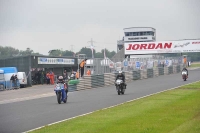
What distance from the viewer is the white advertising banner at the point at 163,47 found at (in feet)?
236

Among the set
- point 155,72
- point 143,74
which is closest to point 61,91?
point 143,74

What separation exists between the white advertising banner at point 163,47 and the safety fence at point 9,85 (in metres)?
34.6

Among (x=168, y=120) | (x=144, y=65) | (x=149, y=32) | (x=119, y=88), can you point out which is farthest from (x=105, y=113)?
(x=149, y=32)

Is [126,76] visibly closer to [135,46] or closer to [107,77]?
[107,77]

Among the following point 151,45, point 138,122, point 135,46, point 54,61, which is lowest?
point 138,122

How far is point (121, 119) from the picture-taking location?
1299cm

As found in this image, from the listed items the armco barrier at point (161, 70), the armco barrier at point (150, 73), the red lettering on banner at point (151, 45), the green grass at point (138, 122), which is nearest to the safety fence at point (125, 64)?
the armco barrier at point (161, 70)

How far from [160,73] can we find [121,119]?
4307 centimetres

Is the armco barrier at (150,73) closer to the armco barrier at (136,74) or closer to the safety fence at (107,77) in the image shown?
the safety fence at (107,77)

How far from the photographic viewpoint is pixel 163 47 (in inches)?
2953

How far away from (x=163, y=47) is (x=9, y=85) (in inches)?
1492

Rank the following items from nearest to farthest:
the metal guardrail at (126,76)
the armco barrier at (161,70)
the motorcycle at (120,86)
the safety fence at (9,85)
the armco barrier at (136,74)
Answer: the motorcycle at (120,86) → the metal guardrail at (126,76) → the safety fence at (9,85) → the armco barrier at (136,74) → the armco barrier at (161,70)

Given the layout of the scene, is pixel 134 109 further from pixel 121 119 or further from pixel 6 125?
pixel 6 125

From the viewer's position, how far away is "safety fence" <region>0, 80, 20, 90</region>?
1666 inches
